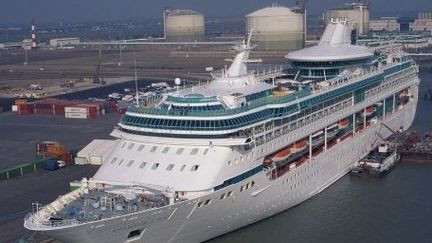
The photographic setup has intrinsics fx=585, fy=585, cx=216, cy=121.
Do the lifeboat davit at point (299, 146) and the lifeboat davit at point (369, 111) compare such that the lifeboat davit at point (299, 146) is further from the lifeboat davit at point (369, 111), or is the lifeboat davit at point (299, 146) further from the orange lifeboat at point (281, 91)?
the lifeboat davit at point (369, 111)

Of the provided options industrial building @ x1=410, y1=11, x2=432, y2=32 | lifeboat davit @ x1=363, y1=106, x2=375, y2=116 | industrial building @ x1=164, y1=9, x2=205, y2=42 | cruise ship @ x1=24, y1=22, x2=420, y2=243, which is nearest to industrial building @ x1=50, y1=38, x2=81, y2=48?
industrial building @ x1=164, y1=9, x2=205, y2=42

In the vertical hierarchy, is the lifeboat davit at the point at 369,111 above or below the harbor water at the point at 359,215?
above

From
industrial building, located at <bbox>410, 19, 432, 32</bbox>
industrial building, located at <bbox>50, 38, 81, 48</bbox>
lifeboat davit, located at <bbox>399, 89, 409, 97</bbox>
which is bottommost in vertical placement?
lifeboat davit, located at <bbox>399, 89, 409, 97</bbox>

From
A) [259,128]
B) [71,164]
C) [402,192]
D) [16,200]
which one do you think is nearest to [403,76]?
[402,192]

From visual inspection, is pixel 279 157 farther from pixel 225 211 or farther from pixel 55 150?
pixel 55 150

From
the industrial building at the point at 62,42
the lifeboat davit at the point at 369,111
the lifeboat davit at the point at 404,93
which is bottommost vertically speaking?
the lifeboat davit at the point at 369,111

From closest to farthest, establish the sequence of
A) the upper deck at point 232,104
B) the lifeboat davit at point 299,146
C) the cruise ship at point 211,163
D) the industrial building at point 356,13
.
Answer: the cruise ship at point 211,163 → the upper deck at point 232,104 → the lifeboat davit at point 299,146 → the industrial building at point 356,13

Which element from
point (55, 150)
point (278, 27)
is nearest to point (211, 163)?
point (55, 150)

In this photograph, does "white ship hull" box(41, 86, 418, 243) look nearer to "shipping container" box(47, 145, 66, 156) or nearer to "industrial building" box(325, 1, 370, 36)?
"shipping container" box(47, 145, 66, 156)

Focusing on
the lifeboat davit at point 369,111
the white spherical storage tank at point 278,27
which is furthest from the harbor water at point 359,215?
the white spherical storage tank at point 278,27
